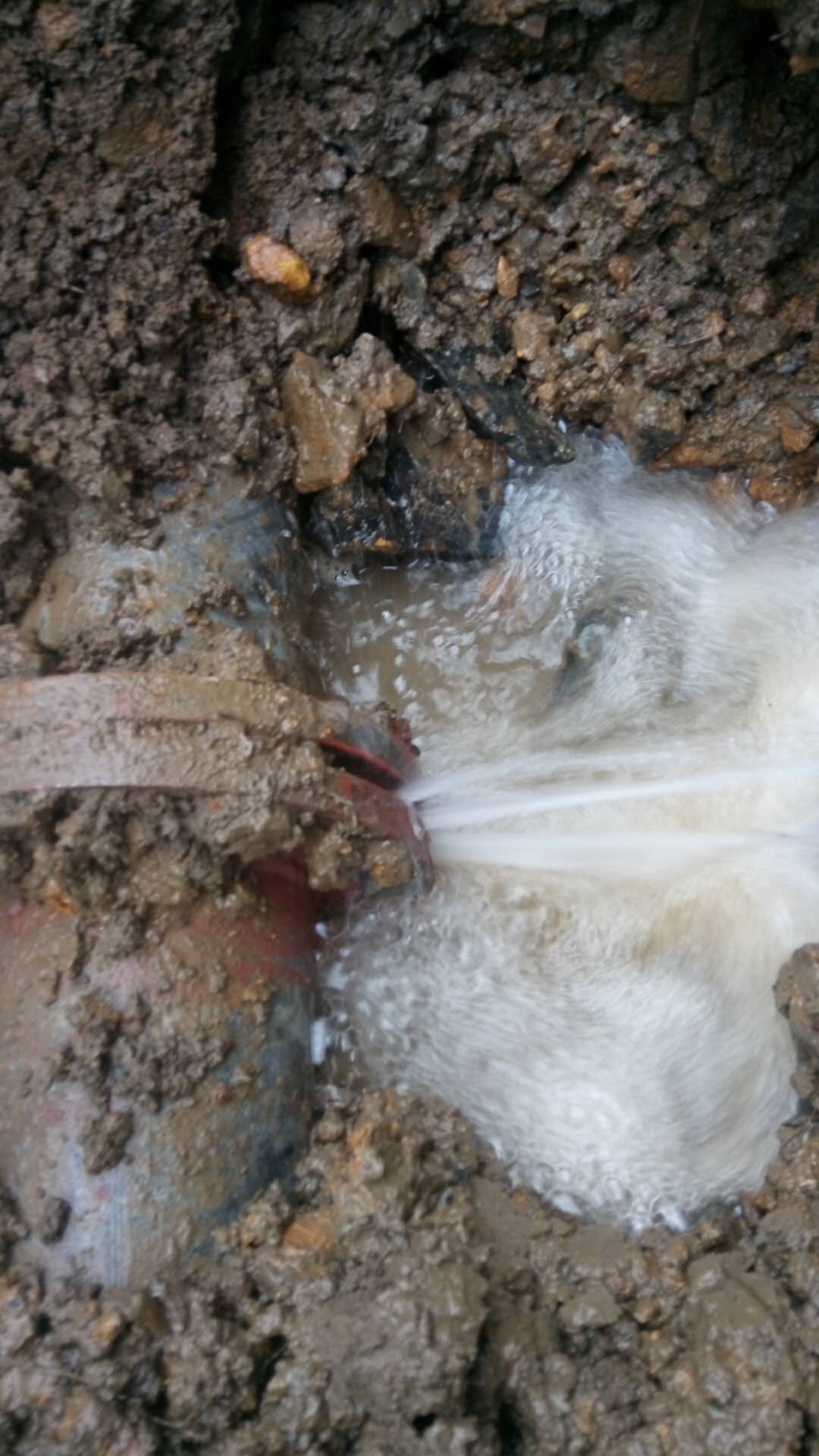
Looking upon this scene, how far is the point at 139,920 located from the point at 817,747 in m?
1.37

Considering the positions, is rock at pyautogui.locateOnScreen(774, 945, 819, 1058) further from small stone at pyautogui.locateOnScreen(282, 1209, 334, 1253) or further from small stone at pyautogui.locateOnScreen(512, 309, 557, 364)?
small stone at pyautogui.locateOnScreen(512, 309, 557, 364)

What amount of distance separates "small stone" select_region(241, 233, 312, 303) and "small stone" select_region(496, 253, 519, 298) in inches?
16.2

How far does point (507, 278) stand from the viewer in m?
2.34

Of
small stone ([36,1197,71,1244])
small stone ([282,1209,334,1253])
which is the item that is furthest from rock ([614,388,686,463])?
small stone ([36,1197,71,1244])

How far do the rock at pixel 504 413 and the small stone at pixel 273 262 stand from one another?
1.14 feet

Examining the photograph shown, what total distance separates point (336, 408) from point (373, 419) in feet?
0.26

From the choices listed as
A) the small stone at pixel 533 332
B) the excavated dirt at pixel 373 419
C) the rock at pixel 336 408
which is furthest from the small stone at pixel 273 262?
the small stone at pixel 533 332

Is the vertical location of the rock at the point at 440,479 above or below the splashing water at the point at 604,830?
above

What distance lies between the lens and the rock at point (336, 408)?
2.26 m

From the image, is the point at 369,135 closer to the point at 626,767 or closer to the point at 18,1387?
the point at 626,767

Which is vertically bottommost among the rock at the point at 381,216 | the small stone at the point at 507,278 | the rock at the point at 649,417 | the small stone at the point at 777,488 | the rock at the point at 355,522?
the rock at the point at 355,522

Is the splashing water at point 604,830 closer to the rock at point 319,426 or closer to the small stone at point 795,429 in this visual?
the small stone at point 795,429

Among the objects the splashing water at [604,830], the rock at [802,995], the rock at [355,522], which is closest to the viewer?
the rock at [802,995]

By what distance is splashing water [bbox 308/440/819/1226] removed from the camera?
2.09 meters
